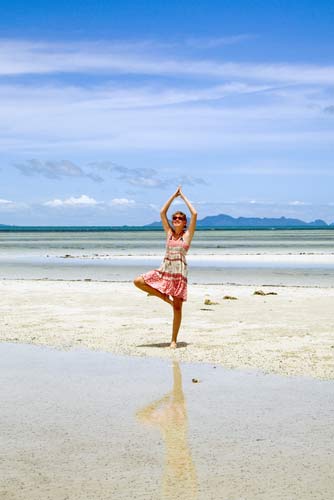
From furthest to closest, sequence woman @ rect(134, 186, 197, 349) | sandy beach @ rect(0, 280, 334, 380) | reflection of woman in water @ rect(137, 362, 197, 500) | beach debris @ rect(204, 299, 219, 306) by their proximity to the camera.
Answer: beach debris @ rect(204, 299, 219, 306)
woman @ rect(134, 186, 197, 349)
sandy beach @ rect(0, 280, 334, 380)
reflection of woman in water @ rect(137, 362, 197, 500)

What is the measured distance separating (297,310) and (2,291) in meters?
9.07

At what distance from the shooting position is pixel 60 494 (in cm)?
507

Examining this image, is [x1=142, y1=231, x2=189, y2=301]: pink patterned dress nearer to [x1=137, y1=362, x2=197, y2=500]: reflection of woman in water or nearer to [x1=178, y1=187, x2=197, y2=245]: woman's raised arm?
[x1=178, y1=187, x2=197, y2=245]: woman's raised arm

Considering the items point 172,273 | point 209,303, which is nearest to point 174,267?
point 172,273

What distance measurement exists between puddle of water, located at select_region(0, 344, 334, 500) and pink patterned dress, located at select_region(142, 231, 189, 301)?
1.67 m

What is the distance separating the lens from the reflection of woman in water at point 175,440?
5.16m

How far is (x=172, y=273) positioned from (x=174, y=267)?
4.5 inches

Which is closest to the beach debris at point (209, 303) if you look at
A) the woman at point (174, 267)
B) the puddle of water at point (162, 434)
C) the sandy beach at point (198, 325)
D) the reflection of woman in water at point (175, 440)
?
the sandy beach at point (198, 325)

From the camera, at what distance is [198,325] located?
45.2 ft

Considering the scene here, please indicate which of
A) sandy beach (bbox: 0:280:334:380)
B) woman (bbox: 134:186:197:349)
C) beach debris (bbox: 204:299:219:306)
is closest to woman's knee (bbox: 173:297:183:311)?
woman (bbox: 134:186:197:349)

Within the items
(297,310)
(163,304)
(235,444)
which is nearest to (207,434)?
(235,444)

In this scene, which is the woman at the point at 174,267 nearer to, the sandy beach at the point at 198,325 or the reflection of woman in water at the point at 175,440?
the sandy beach at the point at 198,325

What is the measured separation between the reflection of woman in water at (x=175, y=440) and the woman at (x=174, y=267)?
7.89 feet

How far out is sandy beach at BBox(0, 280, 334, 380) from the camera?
34.5ft
